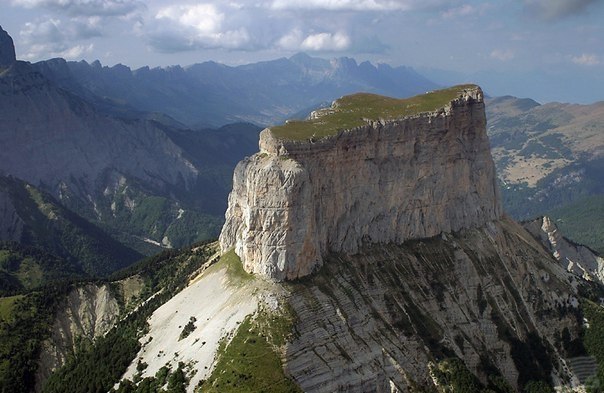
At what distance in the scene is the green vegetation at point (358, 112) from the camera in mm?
111875

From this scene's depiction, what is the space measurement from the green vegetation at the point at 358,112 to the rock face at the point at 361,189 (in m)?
1.89

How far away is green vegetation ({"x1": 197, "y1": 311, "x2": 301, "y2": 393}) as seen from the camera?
3430 inches

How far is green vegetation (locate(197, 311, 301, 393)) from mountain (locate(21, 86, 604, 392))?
21 centimetres

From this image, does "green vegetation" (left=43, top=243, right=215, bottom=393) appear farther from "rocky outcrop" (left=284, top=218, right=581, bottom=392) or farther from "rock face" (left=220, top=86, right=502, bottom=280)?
"rocky outcrop" (left=284, top=218, right=581, bottom=392)

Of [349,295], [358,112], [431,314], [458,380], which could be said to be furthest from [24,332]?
[458,380]

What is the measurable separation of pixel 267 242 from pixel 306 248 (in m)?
6.80

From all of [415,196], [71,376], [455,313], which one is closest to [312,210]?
[415,196]


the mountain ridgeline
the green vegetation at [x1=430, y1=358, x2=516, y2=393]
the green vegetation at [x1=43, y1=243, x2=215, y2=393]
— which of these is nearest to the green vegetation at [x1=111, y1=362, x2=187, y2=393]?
the green vegetation at [x1=43, y1=243, x2=215, y2=393]

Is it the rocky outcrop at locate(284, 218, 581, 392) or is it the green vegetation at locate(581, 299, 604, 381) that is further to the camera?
the green vegetation at locate(581, 299, 604, 381)

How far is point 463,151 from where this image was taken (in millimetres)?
132125

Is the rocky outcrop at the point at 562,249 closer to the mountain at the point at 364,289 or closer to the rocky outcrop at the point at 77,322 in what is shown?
the mountain at the point at 364,289

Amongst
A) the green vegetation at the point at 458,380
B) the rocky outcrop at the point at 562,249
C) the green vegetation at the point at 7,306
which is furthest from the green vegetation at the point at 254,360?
the rocky outcrop at the point at 562,249

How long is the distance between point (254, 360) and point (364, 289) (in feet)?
93.2

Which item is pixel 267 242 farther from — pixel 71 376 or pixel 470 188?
pixel 470 188
